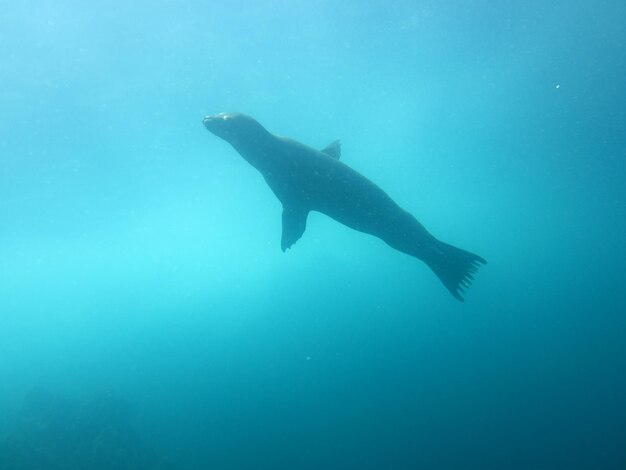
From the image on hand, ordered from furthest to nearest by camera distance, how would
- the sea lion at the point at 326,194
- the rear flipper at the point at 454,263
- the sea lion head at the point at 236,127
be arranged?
the rear flipper at the point at 454,263, the sea lion at the point at 326,194, the sea lion head at the point at 236,127

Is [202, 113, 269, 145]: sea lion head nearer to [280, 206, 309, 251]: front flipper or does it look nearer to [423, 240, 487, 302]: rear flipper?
[280, 206, 309, 251]: front flipper

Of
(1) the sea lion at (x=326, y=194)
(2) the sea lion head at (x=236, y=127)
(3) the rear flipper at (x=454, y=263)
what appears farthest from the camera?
(3) the rear flipper at (x=454, y=263)

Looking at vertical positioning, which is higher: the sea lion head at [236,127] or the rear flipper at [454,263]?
the sea lion head at [236,127]

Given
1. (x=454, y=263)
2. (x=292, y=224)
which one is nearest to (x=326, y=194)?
(x=292, y=224)

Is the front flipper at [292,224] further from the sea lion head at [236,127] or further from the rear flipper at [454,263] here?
the rear flipper at [454,263]

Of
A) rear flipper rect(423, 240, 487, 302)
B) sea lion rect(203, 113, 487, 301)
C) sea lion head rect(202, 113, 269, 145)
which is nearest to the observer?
sea lion head rect(202, 113, 269, 145)

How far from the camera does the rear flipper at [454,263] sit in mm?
5297

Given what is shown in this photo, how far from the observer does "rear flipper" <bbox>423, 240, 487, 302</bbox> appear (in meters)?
5.30

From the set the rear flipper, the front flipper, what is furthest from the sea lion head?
the rear flipper

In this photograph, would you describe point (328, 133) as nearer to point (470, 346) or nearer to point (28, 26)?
point (28, 26)

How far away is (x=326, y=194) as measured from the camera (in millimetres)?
4906

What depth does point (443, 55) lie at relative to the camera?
550 inches

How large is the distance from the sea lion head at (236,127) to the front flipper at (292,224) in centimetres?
112

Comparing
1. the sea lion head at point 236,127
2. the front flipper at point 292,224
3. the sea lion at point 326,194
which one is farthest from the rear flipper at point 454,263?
the sea lion head at point 236,127
